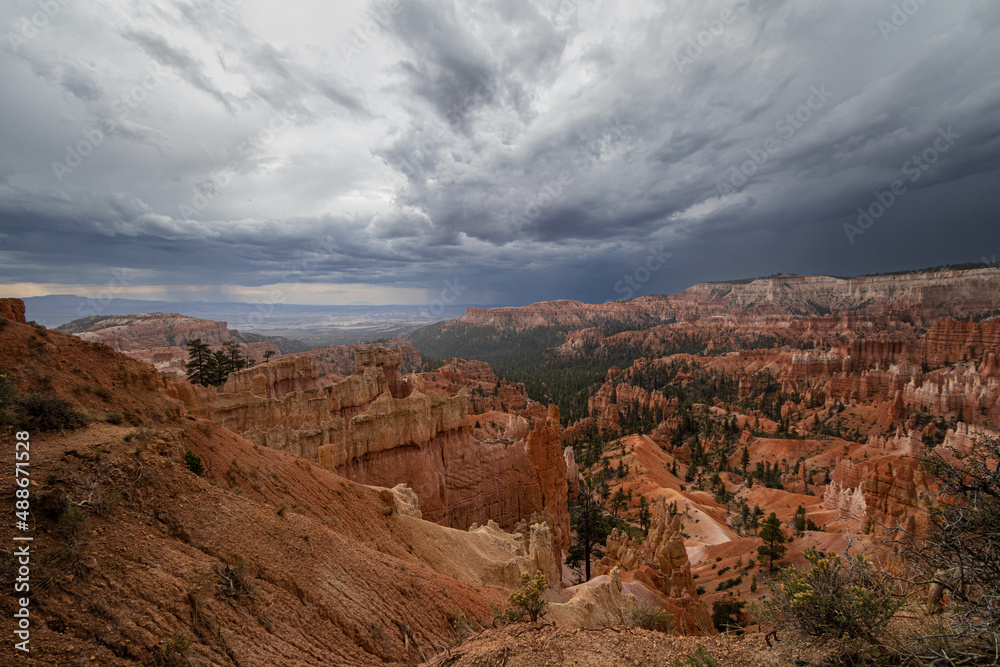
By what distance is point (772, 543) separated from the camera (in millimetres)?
24812

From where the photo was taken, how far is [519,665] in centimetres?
669

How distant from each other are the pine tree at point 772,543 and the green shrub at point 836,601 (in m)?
21.7

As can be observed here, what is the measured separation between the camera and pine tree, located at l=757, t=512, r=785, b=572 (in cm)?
2444

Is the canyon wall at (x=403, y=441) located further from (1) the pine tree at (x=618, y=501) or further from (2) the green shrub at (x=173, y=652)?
(2) the green shrub at (x=173, y=652)

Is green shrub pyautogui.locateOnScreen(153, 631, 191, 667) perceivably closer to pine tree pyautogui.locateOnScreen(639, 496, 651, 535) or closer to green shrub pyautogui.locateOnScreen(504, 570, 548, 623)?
green shrub pyautogui.locateOnScreen(504, 570, 548, 623)

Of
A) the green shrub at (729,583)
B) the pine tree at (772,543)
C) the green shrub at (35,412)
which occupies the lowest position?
the green shrub at (729,583)

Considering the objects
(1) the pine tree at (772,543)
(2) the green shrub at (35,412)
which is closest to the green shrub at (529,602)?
(2) the green shrub at (35,412)

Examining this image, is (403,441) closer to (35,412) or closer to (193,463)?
(193,463)

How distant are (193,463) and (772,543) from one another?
30.6 meters

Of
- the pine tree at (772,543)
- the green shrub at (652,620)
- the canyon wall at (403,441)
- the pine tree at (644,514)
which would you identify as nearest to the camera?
the green shrub at (652,620)

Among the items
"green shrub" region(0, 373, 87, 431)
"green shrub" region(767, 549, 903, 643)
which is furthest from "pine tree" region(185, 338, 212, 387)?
"green shrub" region(767, 549, 903, 643)

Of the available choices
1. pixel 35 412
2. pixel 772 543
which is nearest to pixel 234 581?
pixel 35 412

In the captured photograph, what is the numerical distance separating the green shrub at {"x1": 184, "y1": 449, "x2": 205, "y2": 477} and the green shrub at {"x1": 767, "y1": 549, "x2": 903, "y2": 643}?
1148 cm

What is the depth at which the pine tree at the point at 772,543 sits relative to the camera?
80.2 feet
